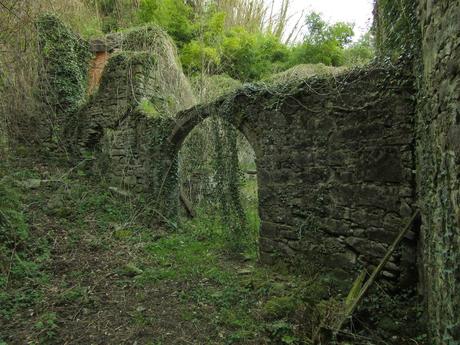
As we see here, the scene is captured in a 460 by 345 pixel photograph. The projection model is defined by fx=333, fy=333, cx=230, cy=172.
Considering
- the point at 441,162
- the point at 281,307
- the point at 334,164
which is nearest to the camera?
the point at 441,162

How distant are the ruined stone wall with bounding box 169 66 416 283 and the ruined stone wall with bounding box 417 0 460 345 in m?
0.50

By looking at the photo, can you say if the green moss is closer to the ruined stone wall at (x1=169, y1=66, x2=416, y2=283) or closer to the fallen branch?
the fallen branch

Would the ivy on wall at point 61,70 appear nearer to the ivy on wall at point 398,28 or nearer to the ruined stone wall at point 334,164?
the ruined stone wall at point 334,164

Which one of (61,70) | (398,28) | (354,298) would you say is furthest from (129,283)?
(61,70)

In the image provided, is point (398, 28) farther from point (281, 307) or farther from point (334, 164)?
point (281, 307)

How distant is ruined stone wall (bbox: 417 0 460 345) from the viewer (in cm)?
180

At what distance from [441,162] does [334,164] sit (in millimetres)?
1864

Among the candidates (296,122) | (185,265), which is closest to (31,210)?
(185,265)

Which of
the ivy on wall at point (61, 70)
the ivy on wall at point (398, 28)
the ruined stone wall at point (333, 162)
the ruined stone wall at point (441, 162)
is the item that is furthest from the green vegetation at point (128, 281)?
the ivy on wall at point (398, 28)

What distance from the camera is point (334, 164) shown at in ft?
13.0

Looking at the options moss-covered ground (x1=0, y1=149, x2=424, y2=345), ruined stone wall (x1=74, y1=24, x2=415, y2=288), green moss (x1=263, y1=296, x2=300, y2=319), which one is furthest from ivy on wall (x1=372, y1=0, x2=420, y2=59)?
green moss (x1=263, y1=296, x2=300, y2=319)

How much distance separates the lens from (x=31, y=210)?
19.6 feet

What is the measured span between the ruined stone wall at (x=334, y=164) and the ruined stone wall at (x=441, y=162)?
0.50 metres

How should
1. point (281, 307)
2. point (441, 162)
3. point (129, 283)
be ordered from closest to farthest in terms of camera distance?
point (441, 162) → point (281, 307) → point (129, 283)
